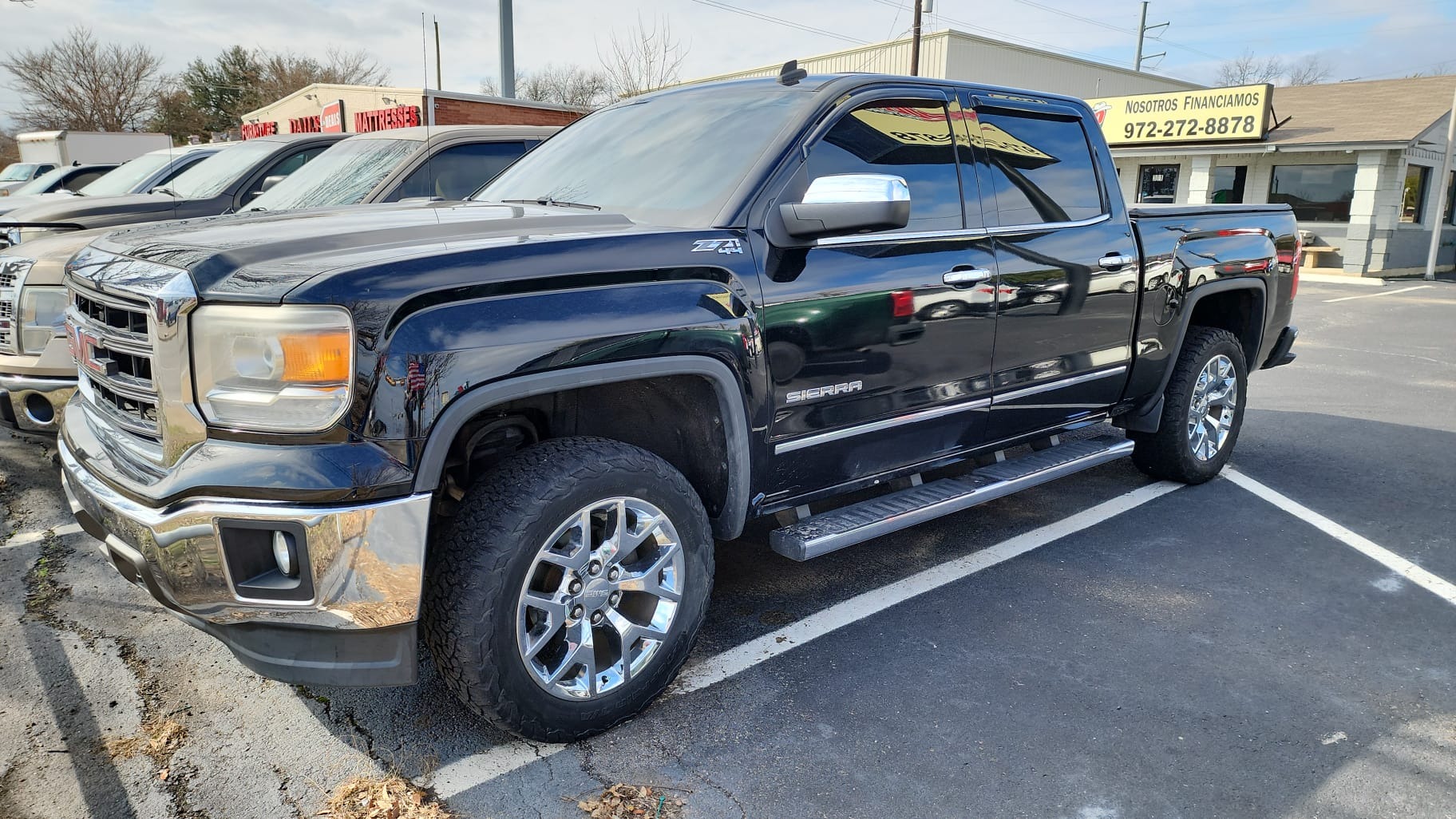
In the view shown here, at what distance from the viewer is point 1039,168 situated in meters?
4.17

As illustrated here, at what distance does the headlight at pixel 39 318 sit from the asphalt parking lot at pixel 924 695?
0.87 meters

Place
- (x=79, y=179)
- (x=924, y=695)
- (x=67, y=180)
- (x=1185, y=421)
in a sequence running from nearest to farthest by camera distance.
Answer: (x=924, y=695)
(x=1185, y=421)
(x=67, y=180)
(x=79, y=179)

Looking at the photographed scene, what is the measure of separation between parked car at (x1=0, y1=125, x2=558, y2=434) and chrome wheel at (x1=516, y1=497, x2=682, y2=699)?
300cm

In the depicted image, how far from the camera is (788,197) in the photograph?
3096mm

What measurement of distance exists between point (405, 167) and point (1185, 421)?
194 inches

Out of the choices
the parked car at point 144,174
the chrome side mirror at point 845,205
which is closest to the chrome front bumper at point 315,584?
the chrome side mirror at point 845,205

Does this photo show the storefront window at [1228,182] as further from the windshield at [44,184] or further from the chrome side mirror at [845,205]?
the windshield at [44,184]

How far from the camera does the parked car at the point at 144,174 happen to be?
28.0 ft

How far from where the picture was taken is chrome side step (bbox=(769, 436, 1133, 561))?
126 inches

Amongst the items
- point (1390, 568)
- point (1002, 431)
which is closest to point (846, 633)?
Answer: point (1002, 431)

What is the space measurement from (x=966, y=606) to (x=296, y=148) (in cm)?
680

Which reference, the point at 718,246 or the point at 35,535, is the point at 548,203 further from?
the point at 35,535

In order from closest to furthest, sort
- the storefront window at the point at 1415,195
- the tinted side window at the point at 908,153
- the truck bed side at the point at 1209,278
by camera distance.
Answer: the tinted side window at the point at 908,153
the truck bed side at the point at 1209,278
the storefront window at the point at 1415,195

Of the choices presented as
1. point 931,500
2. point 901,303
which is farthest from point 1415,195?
point 901,303
